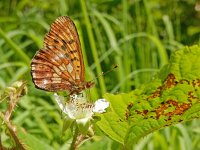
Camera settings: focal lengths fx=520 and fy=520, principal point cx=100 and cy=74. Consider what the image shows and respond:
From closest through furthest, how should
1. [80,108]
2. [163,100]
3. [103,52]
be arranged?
[163,100] → [80,108] → [103,52]

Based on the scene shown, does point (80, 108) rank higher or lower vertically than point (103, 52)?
lower

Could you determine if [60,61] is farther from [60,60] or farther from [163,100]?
[163,100]

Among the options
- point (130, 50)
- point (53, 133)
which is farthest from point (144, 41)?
point (53, 133)

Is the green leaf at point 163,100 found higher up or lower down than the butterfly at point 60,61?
lower down

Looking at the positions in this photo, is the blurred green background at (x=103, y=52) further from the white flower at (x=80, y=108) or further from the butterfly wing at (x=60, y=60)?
the butterfly wing at (x=60, y=60)

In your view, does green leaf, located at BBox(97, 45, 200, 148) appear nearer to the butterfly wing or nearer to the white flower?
the white flower

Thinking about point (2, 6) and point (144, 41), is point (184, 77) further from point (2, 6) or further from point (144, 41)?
point (2, 6)

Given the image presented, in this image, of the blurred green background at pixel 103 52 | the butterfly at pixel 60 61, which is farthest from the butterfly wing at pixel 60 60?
the blurred green background at pixel 103 52

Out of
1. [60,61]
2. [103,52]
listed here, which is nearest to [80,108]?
[60,61]
